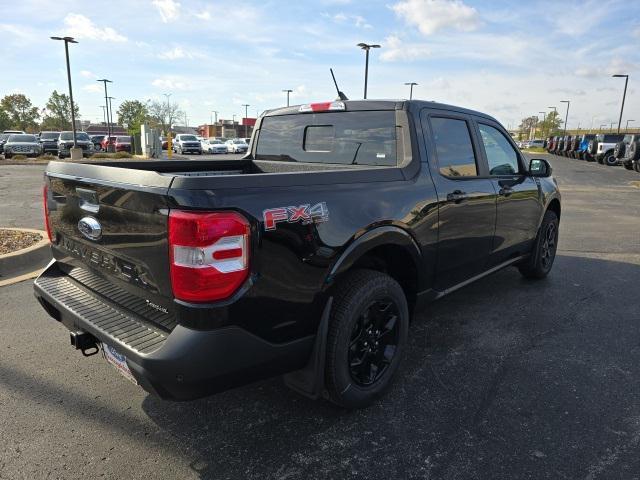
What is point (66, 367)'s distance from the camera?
3.26m

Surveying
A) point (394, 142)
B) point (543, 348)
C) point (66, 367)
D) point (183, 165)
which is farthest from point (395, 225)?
point (66, 367)

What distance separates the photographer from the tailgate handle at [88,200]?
2486mm

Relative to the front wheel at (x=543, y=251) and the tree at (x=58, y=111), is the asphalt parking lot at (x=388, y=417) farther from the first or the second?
the tree at (x=58, y=111)

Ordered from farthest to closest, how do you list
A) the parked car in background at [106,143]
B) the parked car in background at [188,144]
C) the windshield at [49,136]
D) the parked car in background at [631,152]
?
the parked car in background at [188,144] < the parked car in background at [106,143] < the windshield at [49,136] < the parked car in background at [631,152]

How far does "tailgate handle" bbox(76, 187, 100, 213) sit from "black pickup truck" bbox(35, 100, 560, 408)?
0.01 metres

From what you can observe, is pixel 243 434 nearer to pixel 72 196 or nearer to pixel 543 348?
pixel 72 196

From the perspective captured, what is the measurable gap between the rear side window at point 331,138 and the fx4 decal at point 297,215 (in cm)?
108

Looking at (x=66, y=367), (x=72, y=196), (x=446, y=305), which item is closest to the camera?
(x=72, y=196)

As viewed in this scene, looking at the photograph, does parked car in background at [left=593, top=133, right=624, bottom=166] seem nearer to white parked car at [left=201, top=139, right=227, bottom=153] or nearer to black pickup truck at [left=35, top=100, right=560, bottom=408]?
white parked car at [left=201, top=139, right=227, bottom=153]

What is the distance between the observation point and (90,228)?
2553 mm

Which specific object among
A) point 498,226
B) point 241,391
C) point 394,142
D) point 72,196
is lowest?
point 241,391

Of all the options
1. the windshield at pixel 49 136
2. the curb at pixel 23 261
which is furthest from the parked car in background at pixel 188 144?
the curb at pixel 23 261

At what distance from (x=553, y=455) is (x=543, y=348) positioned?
4.56 ft

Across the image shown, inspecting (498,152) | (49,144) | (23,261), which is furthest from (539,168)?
(49,144)
